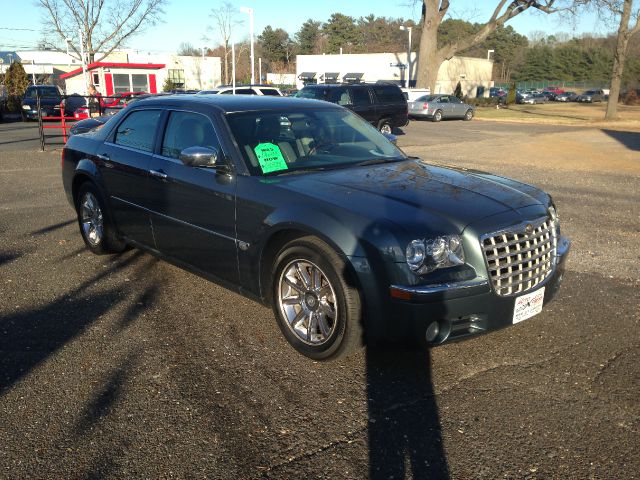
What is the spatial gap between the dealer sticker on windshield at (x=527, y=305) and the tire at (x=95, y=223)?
3850 millimetres

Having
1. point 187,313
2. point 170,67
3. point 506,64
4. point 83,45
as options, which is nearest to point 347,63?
point 170,67

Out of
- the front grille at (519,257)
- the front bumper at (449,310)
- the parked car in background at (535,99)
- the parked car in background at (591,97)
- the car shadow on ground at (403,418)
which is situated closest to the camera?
the car shadow on ground at (403,418)

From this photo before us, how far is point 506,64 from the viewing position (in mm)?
112250

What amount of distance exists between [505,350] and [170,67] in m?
59.2

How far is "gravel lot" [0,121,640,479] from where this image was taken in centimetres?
285

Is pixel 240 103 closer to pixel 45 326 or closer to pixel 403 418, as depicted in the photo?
pixel 45 326

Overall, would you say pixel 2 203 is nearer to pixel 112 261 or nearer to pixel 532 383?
pixel 112 261

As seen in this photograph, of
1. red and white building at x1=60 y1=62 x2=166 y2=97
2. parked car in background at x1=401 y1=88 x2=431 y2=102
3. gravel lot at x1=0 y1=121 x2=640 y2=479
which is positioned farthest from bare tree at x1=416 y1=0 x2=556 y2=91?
gravel lot at x1=0 y1=121 x2=640 y2=479

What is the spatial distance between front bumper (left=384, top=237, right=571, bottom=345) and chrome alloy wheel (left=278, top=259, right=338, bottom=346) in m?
0.48

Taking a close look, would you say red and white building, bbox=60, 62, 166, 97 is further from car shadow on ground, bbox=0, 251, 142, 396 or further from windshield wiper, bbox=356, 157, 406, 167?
windshield wiper, bbox=356, 157, 406, 167

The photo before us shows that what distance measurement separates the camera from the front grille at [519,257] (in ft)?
11.5

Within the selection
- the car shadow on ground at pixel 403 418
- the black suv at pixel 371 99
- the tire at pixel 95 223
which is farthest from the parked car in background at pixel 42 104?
the car shadow on ground at pixel 403 418

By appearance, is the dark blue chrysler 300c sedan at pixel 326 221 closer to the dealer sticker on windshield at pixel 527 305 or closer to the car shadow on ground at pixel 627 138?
the dealer sticker on windshield at pixel 527 305

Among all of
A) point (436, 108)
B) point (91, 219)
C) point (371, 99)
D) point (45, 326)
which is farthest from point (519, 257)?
point (436, 108)
